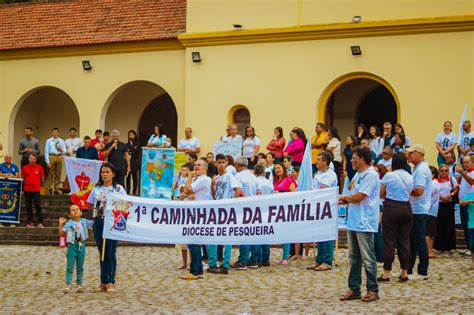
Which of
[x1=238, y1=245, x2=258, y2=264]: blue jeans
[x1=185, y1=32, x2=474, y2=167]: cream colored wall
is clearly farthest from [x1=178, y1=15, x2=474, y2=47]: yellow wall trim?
[x1=238, y1=245, x2=258, y2=264]: blue jeans

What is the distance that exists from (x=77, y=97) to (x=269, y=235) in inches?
630

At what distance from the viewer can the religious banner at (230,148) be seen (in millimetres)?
22703

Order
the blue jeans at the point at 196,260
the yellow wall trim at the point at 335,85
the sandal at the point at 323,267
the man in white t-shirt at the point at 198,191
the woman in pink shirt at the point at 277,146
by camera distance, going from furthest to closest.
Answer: the yellow wall trim at the point at 335,85 → the woman in pink shirt at the point at 277,146 → the sandal at the point at 323,267 → the man in white t-shirt at the point at 198,191 → the blue jeans at the point at 196,260

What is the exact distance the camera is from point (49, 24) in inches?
1148

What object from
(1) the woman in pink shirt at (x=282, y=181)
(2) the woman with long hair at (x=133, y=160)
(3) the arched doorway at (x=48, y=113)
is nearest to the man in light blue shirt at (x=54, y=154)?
(2) the woman with long hair at (x=133, y=160)

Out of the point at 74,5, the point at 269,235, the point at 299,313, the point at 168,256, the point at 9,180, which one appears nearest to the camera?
the point at 299,313

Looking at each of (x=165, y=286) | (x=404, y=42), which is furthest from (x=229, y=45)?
(x=165, y=286)

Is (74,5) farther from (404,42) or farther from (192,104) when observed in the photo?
(404,42)

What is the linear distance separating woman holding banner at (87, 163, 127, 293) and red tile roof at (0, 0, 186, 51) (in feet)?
44.1

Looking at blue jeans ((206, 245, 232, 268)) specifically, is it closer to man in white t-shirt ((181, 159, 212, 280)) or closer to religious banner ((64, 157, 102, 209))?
man in white t-shirt ((181, 159, 212, 280))

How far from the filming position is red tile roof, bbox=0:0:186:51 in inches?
1075

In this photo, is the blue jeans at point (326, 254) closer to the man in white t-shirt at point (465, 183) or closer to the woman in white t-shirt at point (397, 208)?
the woman in white t-shirt at point (397, 208)

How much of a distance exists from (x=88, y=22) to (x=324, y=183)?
1548 centimetres

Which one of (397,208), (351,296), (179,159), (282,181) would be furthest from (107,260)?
(179,159)
